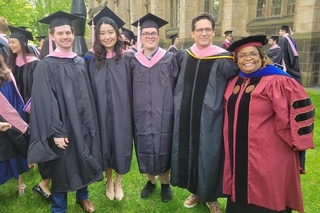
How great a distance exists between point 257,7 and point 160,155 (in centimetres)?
1003

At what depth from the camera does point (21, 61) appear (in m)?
3.37

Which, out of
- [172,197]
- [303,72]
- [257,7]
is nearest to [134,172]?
[172,197]

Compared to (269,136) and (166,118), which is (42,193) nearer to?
(166,118)

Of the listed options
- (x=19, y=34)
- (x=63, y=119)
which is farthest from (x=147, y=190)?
(x=19, y=34)

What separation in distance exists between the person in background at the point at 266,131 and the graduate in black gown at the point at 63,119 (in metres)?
1.43

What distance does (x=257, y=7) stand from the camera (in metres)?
10.8

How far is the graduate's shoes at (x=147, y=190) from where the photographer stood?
3.35 meters

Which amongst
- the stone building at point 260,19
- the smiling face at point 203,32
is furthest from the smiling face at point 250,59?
the stone building at point 260,19

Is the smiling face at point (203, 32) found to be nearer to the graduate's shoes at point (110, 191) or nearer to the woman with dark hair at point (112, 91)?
the woman with dark hair at point (112, 91)

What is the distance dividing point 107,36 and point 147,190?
2002mm

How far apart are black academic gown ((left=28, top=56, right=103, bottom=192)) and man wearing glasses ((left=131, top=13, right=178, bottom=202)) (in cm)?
50

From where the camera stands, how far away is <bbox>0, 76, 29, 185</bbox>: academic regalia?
2.66 metres

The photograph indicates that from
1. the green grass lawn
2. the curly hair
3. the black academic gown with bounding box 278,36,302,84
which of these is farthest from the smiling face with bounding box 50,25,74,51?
the black academic gown with bounding box 278,36,302,84

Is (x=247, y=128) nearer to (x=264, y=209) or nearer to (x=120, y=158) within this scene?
(x=264, y=209)
